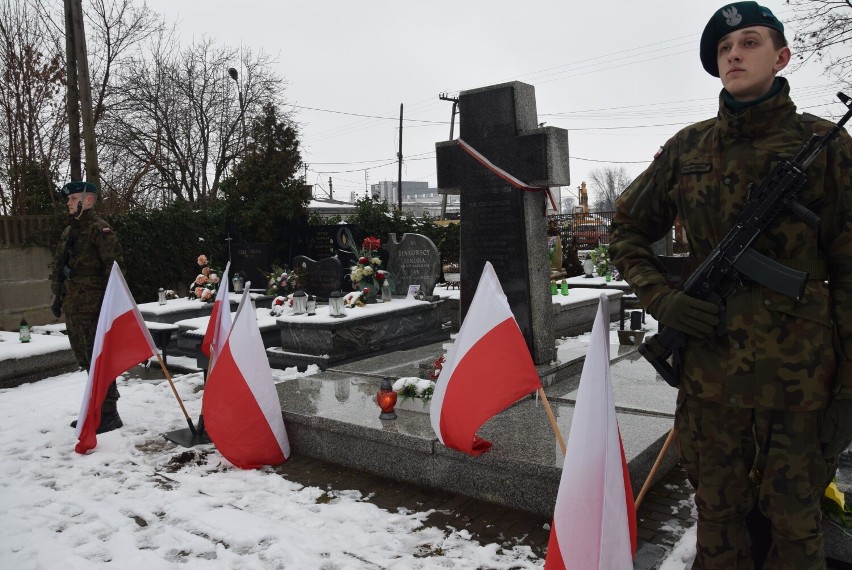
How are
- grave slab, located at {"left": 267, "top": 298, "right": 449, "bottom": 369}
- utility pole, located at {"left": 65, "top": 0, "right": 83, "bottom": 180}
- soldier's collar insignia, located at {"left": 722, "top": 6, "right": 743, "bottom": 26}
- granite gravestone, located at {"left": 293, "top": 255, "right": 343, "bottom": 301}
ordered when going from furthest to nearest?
utility pole, located at {"left": 65, "top": 0, "right": 83, "bottom": 180}, granite gravestone, located at {"left": 293, "top": 255, "right": 343, "bottom": 301}, grave slab, located at {"left": 267, "top": 298, "right": 449, "bottom": 369}, soldier's collar insignia, located at {"left": 722, "top": 6, "right": 743, "bottom": 26}

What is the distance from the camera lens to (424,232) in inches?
653

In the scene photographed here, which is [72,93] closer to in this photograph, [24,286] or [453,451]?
[24,286]

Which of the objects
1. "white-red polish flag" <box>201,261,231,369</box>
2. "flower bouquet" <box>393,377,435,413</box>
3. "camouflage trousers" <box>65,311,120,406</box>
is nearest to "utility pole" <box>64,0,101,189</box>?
"camouflage trousers" <box>65,311,120,406</box>

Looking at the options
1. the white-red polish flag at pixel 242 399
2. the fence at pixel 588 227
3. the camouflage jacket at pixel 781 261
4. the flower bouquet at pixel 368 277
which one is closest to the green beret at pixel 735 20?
the camouflage jacket at pixel 781 261

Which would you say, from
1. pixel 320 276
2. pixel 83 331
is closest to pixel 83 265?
pixel 83 331

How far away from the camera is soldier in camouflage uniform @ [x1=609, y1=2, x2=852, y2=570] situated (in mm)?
2008

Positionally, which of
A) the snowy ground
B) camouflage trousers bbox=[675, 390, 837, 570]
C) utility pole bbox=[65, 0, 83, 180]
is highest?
utility pole bbox=[65, 0, 83, 180]

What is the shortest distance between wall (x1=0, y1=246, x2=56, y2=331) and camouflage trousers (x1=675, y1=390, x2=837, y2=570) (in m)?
12.8

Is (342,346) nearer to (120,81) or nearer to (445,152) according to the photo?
(445,152)

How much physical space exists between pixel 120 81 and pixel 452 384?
22.7 m

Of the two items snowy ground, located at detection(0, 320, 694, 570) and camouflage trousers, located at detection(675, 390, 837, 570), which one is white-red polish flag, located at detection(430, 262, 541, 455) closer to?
snowy ground, located at detection(0, 320, 694, 570)

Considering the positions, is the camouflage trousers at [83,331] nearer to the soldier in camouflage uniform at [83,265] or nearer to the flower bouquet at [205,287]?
the soldier in camouflage uniform at [83,265]

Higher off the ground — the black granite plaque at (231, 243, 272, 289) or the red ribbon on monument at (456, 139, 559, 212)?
the red ribbon on monument at (456, 139, 559, 212)

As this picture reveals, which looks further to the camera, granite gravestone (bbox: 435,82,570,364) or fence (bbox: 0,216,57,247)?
fence (bbox: 0,216,57,247)
